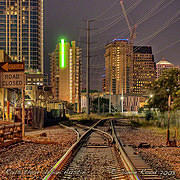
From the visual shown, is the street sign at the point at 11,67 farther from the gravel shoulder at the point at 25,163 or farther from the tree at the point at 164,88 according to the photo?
the tree at the point at 164,88

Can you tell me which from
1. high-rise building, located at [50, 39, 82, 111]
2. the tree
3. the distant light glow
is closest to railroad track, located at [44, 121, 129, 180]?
the tree

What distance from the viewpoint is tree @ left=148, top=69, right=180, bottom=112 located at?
61.8 ft

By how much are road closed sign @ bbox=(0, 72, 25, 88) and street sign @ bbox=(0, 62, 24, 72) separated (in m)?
0.20

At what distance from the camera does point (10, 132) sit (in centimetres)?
1199

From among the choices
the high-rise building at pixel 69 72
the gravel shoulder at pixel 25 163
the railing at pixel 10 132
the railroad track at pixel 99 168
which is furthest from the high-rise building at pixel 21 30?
the railroad track at pixel 99 168

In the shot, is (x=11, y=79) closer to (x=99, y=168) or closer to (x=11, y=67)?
(x=11, y=67)

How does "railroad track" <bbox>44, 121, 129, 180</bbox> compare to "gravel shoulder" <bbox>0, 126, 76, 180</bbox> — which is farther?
"gravel shoulder" <bbox>0, 126, 76, 180</bbox>

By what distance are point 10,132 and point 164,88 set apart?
43.2ft

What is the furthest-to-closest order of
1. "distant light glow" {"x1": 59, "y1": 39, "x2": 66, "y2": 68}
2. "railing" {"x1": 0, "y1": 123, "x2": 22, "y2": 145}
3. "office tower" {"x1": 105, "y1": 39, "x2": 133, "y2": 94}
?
"distant light glow" {"x1": 59, "y1": 39, "x2": 66, "y2": 68} → "office tower" {"x1": 105, "y1": 39, "x2": 133, "y2": 94} → "railing" {"x1": 0, "y1": 123, "x2": 22, "y2": 145}

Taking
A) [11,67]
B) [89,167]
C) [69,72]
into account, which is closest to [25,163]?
[89,167]

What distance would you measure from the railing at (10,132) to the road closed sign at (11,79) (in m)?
2.17

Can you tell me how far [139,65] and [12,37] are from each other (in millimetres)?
93405

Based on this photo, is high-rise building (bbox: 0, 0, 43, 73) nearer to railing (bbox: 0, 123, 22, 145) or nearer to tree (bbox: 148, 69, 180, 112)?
tree (bbox: 148, 69, 180, 112)

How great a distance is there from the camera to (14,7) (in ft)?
556
